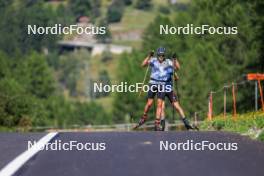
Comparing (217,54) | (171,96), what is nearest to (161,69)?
(171,96)

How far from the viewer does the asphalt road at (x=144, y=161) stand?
358 inches

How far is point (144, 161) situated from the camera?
33.1 ft

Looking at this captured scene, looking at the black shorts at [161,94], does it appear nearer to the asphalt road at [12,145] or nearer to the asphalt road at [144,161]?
the asphalt road at [12,145]

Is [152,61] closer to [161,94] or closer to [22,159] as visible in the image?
[161,94]

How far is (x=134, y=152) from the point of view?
11.1m

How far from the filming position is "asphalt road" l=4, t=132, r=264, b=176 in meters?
9.10

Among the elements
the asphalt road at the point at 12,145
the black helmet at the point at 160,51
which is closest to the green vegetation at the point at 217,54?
the black helmet at the point at 160,51

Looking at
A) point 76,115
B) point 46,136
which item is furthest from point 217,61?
point 76,115

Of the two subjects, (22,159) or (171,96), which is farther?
(171,96)

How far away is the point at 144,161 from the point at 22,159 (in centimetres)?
148

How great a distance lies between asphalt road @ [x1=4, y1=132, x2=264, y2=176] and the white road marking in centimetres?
8

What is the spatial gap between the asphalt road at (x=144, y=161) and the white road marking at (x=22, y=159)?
0.08m

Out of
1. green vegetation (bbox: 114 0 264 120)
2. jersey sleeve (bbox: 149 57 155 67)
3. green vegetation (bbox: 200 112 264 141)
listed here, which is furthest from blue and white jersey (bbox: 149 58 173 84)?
green vegetation (bbox: 114 0 264 120)

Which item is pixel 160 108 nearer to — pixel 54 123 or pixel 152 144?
pixel 152 144
